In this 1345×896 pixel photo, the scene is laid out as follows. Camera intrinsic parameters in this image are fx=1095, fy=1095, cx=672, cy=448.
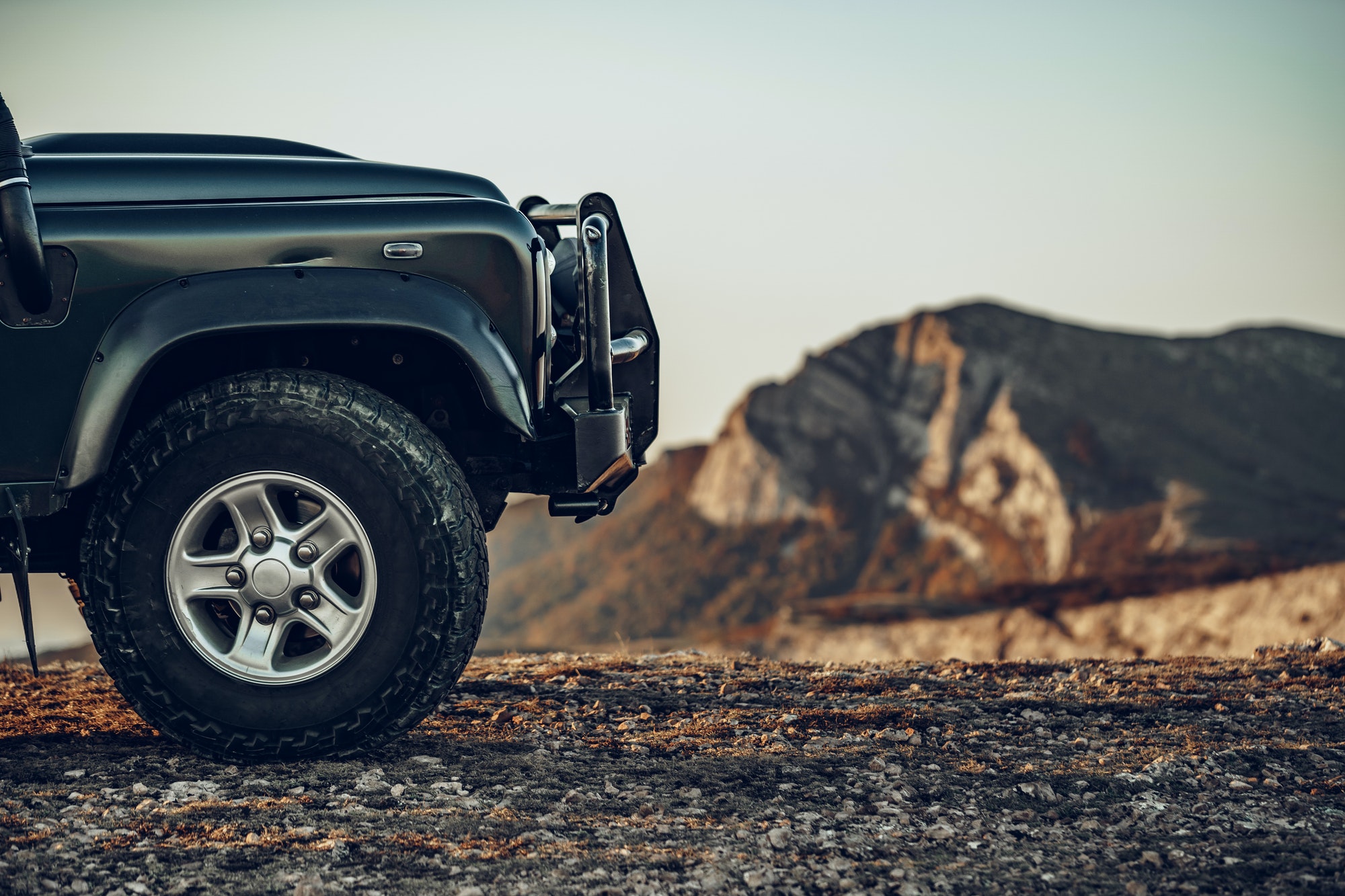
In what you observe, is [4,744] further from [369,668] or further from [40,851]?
[369,668]

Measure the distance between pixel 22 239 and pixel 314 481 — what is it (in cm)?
125

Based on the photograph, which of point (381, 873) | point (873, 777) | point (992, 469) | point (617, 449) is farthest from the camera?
point (992, 469)

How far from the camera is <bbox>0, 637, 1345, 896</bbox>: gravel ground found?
118 inches

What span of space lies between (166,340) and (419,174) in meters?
1.19

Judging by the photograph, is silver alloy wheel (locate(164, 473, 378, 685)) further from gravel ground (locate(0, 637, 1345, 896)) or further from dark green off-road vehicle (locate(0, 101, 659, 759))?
gravel ground (locate(0, 637, 1345, 896))

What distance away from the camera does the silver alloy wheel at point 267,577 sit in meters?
3.67

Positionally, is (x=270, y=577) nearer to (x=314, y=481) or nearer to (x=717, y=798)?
(x=314, y=481)

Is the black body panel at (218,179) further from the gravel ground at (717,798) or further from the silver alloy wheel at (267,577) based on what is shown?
the gravel ground at (717,798)

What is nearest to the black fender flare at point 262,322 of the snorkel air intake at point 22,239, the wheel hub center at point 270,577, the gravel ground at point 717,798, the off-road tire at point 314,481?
the off-road tire at point 314,481

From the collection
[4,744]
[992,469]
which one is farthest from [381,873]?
[992,469]

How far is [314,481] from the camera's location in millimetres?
3701

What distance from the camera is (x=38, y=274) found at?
12.0 feet

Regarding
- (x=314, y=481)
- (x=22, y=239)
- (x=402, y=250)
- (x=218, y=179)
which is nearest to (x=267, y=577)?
(x=314, y=481)

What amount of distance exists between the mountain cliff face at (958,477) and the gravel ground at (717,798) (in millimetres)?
55826
